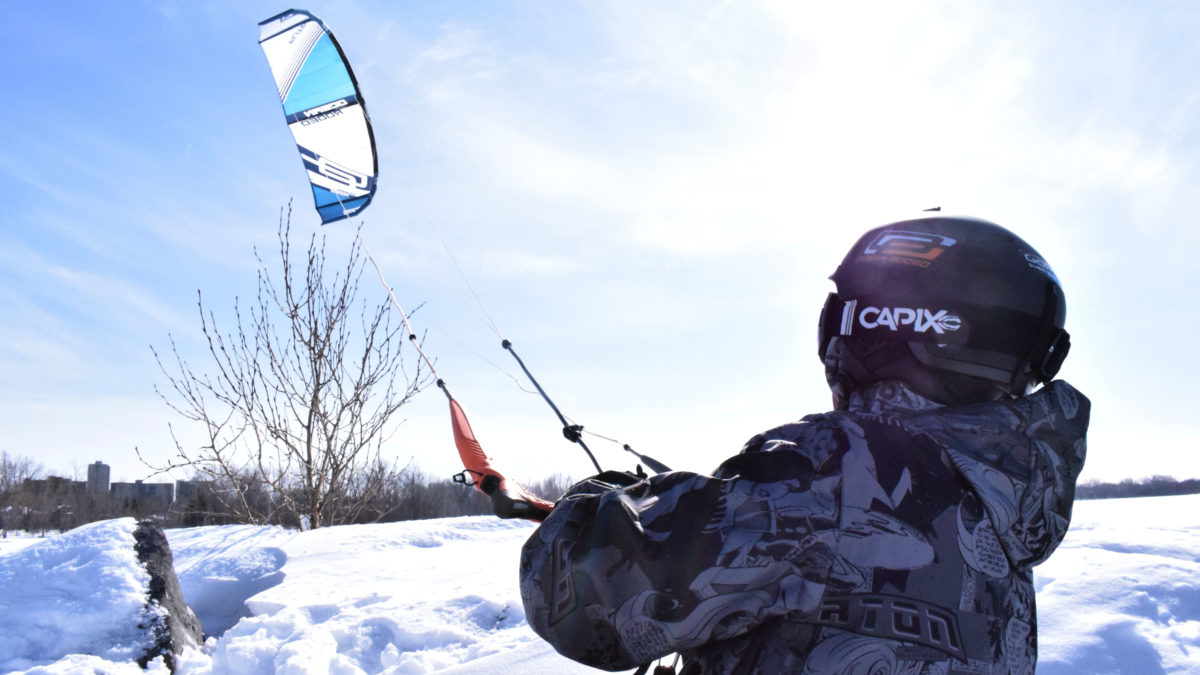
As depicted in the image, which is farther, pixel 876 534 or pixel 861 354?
pixel 861 354

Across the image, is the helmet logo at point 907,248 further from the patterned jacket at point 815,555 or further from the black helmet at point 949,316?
the patterned jacket at point 815,555

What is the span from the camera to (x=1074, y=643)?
3740 mm

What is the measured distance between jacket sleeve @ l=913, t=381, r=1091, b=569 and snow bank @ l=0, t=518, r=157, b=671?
198 inches

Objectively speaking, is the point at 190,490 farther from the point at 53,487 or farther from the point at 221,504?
the point at 53,487

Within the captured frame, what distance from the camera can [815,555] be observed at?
1.30 metres

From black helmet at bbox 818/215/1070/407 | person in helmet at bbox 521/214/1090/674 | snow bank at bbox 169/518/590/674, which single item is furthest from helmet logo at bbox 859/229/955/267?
snow bank at bbox 169/518/590/674

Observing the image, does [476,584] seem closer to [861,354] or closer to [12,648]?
[12,648]

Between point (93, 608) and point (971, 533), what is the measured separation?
537 cm

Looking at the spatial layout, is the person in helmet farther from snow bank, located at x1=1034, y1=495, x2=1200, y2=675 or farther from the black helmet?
snow bank, located at x1=1034, y1=495, x2=1200, y2=675

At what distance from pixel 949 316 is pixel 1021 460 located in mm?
348

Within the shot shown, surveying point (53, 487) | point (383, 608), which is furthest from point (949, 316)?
point (53, 487)

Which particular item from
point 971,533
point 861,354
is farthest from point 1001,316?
point 971,533

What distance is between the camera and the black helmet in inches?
64.2

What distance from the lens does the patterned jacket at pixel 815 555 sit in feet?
4.24
